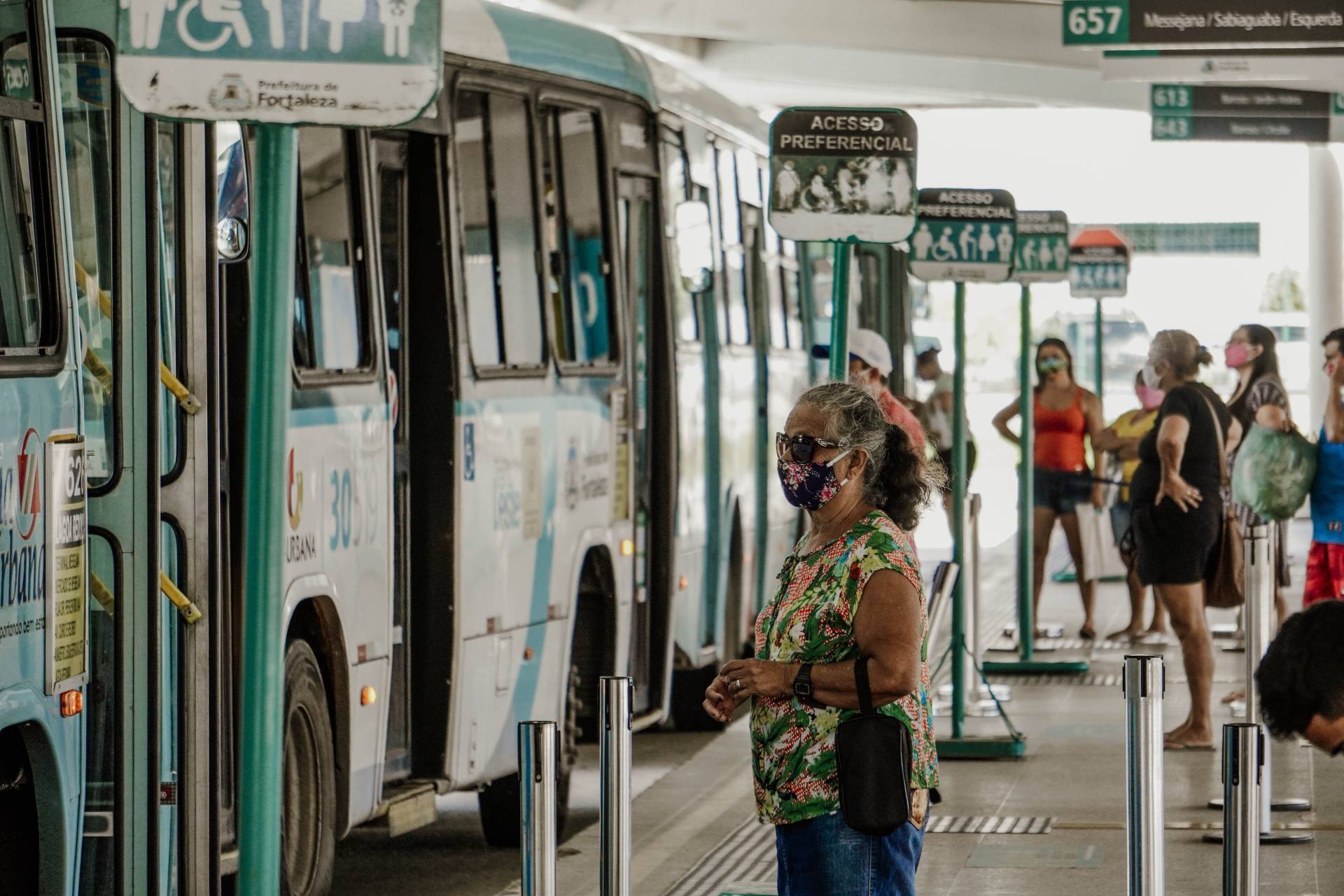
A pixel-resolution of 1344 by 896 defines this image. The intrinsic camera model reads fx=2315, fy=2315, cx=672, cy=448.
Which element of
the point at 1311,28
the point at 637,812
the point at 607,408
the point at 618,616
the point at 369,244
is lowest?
the point at 637,812

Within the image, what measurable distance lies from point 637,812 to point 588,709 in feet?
1.68

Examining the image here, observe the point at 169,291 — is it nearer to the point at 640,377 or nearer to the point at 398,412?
the point at 398,412

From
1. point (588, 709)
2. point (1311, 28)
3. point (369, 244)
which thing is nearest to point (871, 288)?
point (1311, 28)

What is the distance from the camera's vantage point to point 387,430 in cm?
805

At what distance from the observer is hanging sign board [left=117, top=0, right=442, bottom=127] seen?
447 cm

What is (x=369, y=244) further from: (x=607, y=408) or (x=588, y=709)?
(x=588, y=709)

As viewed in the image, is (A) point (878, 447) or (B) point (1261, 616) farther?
(B) point (1261, 616)

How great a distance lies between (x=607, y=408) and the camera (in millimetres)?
10195

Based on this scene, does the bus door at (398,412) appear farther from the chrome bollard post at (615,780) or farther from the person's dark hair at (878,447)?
the person's dark hair at (878,447)

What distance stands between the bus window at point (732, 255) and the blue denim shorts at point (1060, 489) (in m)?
3.79

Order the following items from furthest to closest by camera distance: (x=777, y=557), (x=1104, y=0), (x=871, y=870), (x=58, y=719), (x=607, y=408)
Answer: (x=1104, y=0) → (x=777, y=557) → (x=607, y=408) → (x=58, y=719) → (x=871, y=870)

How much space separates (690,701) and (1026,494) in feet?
10.4

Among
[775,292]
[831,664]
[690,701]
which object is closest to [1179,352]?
[690,701]

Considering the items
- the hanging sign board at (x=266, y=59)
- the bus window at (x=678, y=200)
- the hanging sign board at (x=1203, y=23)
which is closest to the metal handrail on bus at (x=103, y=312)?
the hanging sign board at (x=266, y=59)
